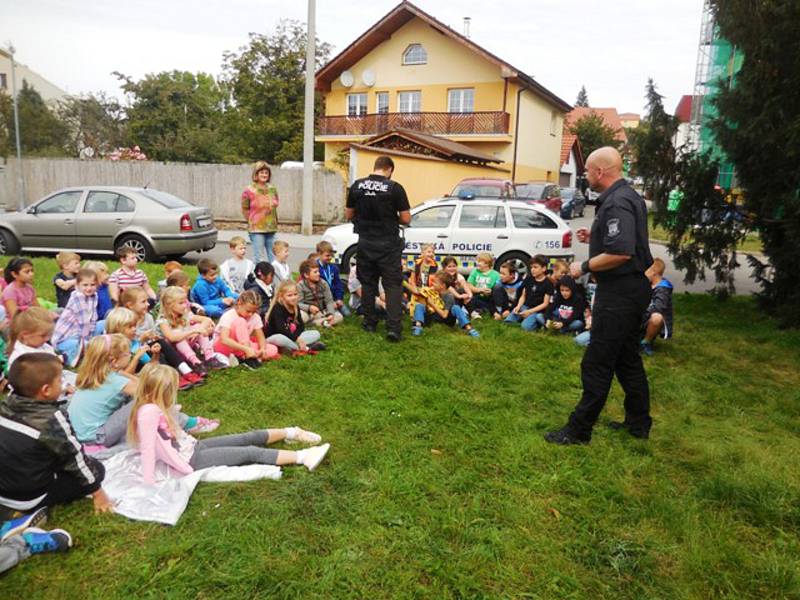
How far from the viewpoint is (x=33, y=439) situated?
298cm

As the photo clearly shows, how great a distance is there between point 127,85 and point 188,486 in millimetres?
45013

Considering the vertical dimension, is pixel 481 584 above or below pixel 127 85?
below

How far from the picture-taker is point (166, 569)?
2881 mm

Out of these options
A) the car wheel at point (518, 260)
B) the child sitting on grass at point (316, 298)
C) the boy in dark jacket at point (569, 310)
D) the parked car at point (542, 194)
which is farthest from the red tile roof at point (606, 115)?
the child sitting on grass at point (316, 298)

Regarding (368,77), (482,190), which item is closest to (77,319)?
(482,190)

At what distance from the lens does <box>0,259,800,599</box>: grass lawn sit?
285cm

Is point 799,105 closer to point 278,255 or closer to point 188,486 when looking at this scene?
point 278,255

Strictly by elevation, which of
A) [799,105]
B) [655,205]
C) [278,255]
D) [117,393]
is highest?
[799,105]

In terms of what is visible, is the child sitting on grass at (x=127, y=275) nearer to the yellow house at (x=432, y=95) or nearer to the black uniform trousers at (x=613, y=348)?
the black uniform trousers at (x=613, y=348)

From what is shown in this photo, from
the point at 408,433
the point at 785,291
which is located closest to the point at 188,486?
the point at 408,433

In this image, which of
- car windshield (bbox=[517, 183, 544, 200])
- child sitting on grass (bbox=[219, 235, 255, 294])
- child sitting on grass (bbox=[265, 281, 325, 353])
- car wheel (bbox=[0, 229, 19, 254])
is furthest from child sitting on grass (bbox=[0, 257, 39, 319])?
car windshield (bbox=[517, 183, 544, 200])

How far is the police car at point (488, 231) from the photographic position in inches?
396

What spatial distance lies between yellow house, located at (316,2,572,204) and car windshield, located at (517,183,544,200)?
10.8 feet

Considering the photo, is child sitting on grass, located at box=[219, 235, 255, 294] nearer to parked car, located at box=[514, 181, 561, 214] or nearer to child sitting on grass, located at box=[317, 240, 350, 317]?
child sitting on grass, located at box=[317, 240, 350, 317]
